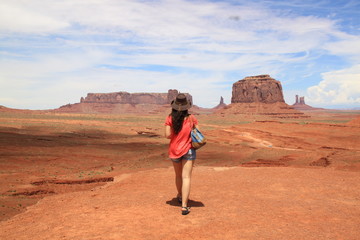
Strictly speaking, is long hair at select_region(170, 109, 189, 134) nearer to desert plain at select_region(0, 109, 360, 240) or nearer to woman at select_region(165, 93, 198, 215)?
woman at select_region(165, 93, 198, 215)

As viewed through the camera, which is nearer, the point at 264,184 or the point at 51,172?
the point at 264,184

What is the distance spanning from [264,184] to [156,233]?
14.7 ft

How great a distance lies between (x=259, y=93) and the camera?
122812 mm

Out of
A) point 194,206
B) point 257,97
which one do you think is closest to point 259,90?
point 257,97

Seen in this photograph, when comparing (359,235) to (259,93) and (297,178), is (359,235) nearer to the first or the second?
(297,178)

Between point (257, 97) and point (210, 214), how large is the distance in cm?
12190

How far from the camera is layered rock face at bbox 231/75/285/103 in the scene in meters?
122

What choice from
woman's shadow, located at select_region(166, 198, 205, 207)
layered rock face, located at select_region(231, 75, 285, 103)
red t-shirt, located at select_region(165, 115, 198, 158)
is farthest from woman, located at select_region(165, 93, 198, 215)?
layered rock face, located at select_region(231, 75, 285, 103)

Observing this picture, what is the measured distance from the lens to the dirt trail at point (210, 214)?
4254mm

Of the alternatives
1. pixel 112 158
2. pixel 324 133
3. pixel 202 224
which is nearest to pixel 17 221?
pixel 202 224

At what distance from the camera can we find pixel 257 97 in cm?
12231

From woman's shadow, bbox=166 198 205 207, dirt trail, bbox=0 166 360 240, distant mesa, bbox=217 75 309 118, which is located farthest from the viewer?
distant mesa, bbox=217 75 309 118

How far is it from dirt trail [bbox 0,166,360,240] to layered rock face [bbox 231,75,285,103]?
11816 centimetres

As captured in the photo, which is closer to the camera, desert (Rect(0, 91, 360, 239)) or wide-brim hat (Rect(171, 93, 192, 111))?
desert (Rect(0, 91, 360, 239))
